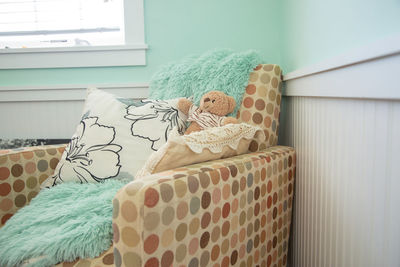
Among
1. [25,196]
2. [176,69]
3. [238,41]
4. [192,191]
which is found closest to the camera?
[192,191]

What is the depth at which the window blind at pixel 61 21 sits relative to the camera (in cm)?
175

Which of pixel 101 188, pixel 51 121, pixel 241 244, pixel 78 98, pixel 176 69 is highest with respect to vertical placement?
pixel 176 69

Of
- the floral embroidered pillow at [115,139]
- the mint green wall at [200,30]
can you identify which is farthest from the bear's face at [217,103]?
the mint green wall at [200,30]

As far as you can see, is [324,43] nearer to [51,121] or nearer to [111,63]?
[111,63]

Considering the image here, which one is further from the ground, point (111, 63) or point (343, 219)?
point (111, 63)

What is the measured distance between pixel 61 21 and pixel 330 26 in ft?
4.82

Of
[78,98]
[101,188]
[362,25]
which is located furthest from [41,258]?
[78,98]

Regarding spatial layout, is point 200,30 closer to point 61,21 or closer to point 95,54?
point 95,54

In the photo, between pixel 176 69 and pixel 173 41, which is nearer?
pixel 176 69

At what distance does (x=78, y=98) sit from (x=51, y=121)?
0.65ft

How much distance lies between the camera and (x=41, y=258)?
70cm

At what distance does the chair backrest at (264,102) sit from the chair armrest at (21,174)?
759mm

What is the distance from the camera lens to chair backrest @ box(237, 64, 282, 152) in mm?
1205

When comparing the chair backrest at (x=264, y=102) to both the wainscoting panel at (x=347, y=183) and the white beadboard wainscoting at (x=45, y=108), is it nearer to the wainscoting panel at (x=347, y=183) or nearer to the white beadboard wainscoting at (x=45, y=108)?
the wainscoting panel at (x=347, y=183)
